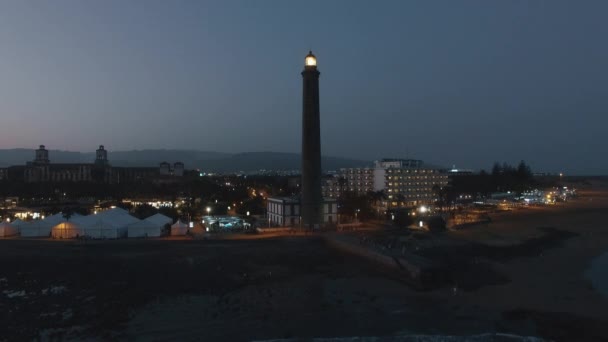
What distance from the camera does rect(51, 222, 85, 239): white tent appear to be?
35125 millimetres

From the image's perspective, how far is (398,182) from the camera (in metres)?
69.3

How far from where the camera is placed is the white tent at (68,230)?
35125 mm

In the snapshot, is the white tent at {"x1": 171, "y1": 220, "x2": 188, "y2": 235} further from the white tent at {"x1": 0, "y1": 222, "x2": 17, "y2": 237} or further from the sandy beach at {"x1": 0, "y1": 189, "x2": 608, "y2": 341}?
the white tent at {"x1": 0, "y1": 222, "x2": 17, "y2": 237}

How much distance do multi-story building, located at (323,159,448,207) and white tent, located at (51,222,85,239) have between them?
38705 millimetres

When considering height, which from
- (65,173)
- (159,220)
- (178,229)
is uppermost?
(65,173)

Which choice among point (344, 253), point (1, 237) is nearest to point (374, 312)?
point (344, 253)

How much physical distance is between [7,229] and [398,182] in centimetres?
5072

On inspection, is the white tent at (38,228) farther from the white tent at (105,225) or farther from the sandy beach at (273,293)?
the sandy beach at (273,293)

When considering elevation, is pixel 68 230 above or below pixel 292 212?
below

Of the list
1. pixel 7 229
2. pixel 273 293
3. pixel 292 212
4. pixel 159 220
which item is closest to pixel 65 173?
pixel 7 229

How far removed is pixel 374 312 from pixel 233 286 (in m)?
7.48

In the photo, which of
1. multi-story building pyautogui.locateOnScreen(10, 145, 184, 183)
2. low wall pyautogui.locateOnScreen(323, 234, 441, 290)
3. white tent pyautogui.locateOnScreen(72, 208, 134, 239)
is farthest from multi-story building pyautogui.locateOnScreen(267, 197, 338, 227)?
multi-story building pyautogui.locateOnScreen(10, 145, 184, 183)

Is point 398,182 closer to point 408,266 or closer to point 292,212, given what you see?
point 292,212

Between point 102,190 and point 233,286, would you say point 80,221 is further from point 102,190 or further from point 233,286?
point 102,190
